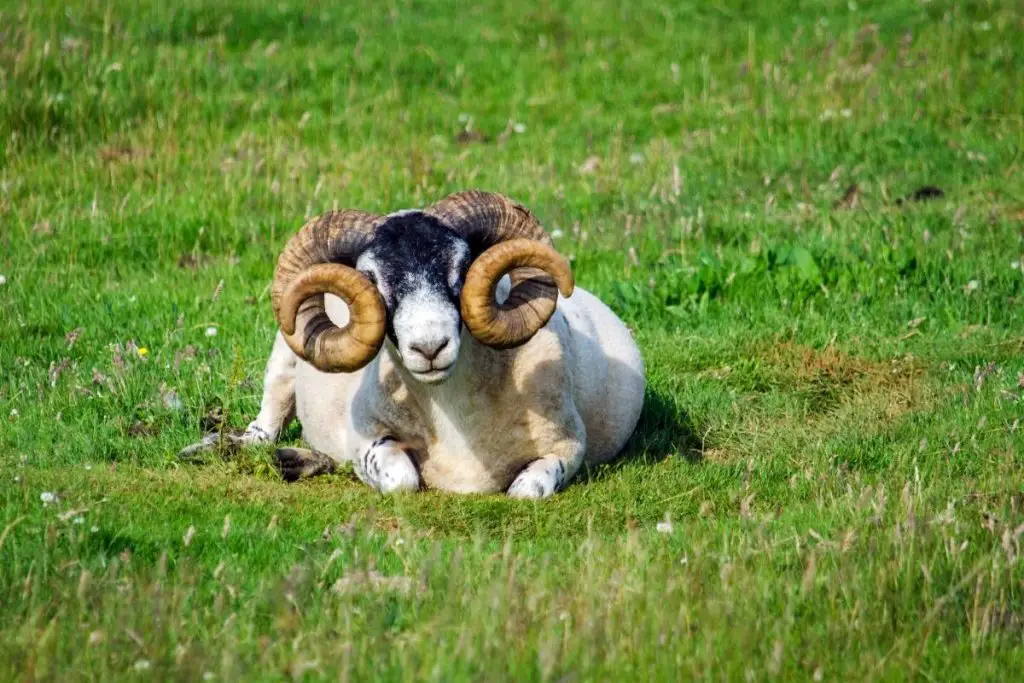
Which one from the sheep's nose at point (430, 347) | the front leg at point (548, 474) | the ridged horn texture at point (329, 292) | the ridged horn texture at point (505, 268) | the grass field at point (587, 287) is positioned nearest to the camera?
the grass field at point (587, 287)

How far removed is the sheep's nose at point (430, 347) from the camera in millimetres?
7695

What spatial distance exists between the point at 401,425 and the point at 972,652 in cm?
407

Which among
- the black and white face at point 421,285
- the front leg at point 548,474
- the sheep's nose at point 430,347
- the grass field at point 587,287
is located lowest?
the front leg at point 548,474

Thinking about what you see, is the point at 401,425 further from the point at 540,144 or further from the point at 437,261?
the point at 540,144

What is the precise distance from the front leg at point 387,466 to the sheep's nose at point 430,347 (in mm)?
1008

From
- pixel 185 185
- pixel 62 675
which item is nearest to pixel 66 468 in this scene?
pixel 62 675

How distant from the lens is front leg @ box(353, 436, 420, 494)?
8.47 metres

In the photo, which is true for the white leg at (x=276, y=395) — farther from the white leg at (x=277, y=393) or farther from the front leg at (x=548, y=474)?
the front leg at (x=548, y=474)

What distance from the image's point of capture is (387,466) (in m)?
8.55

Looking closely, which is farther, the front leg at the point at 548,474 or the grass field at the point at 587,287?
the front leg at the point at 548,474

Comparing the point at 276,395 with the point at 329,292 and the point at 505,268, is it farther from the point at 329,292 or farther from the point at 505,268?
the point at 505,268

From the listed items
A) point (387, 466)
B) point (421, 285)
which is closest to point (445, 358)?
point (421, 285)

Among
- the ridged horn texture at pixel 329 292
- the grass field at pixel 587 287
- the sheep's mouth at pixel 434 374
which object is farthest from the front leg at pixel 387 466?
the sheep's mouth at pixel 434 374

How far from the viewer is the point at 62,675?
507 centimetres
